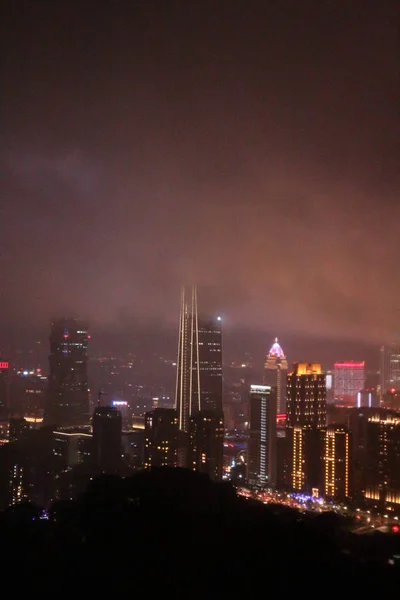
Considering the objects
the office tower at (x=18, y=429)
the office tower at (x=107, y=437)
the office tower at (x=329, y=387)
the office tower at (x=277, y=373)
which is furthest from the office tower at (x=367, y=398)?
the office tower at (x=18, y=429)

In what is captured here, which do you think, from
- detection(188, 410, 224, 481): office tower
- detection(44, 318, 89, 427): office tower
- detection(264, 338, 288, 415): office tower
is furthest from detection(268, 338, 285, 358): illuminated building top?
detection(44, 318, 89, 427): office tower

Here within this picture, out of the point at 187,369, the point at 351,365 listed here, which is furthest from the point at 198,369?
the point at 351,365

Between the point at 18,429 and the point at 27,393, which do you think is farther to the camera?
the point at 27,393

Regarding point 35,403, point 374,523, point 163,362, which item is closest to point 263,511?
point 374,523

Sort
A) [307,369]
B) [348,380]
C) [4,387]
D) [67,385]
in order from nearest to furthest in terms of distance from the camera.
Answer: [4,387]
[67,385]
[348,380]
[307,369]

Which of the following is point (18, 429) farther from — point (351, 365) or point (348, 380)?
point (348, 380)

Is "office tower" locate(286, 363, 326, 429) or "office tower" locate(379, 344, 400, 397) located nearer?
"office tower" locate(379, 344, 400, 397)

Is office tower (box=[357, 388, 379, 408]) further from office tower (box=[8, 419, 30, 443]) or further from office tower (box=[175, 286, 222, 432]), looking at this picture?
office tower (box=[8, 419, 30, 443])
